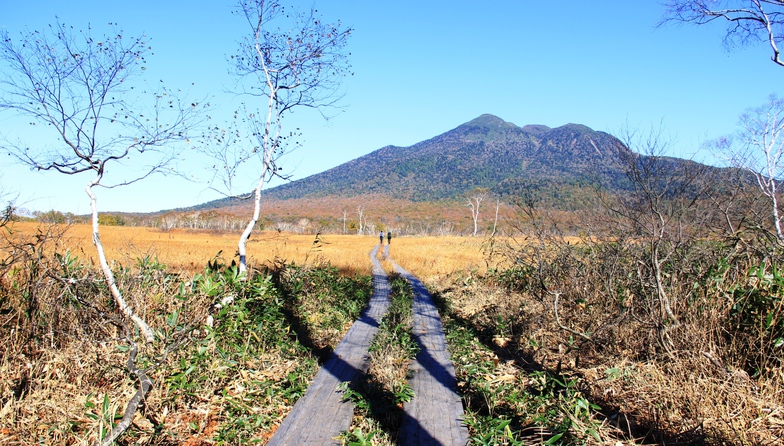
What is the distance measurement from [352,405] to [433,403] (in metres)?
0.79

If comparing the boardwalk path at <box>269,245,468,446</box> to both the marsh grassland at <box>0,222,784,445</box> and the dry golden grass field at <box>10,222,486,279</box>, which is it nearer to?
the marsh grassland at <box>0,222,784,445</box>

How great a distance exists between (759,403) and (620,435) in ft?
3.22

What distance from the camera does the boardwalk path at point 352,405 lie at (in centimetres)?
365

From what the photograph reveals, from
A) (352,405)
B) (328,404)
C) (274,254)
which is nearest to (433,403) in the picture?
(352,405)

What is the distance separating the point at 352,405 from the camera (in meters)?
4.22

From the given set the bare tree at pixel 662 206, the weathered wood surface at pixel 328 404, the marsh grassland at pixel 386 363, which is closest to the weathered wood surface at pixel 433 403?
the marsh grassland at pixel 386 363

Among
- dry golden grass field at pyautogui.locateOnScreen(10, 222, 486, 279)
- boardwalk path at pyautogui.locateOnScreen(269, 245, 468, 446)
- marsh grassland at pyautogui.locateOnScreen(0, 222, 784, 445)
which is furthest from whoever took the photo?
dry golden grass field at pyautogui.locateOnScreen(10, 222, 486, 279)

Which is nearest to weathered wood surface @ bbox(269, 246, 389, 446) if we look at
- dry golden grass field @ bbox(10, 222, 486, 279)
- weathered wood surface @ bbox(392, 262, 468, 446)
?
weathered wood surface @ bbox(392, 262, 468, 446)

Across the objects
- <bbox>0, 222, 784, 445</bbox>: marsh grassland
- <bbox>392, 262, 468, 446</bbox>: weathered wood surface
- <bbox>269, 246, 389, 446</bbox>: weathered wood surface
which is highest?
<bbox>0, 222, 784, 445</bbox>: marsh grassland

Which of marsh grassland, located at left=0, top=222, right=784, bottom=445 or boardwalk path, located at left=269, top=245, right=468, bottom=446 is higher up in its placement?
marsh grassland, located at left=0, top=222, right=784, bottom=445

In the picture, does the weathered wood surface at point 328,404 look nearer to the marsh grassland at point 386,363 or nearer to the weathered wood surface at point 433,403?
the marsh grassland at point 386,363

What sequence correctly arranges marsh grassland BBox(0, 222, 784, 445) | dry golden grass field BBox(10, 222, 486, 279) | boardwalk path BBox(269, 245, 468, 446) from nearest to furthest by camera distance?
1. marsh grassland BBox(0, 222, 784, 445)
2. boardwalk path BBox(269, 245, 468, 446)
3. dry golden grass field BBox(10, 222, 486, 279)

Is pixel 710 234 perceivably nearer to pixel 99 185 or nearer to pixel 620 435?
pixel 620 435

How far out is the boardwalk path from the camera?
144 inches
